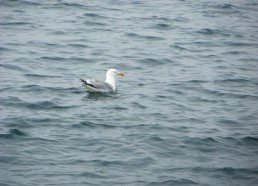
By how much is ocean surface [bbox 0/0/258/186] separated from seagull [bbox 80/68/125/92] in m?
0.23

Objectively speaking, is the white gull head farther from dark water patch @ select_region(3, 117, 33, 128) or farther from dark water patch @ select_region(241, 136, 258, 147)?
dark water patch @ select_region(241, 136, 258, 147)

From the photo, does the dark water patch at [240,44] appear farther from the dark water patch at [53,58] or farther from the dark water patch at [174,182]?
the dark water patch at [174,182]

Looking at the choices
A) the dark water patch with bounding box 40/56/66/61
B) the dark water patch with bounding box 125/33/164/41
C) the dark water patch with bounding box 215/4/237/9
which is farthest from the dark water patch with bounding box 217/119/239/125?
the dark water patch with bounding box 215/4/237/9

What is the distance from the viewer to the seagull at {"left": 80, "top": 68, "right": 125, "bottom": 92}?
15.8 meters

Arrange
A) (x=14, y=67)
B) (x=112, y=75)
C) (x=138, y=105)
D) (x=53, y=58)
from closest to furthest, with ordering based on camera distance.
A: (x=138, y=105) → (x=112, y=75) → (x=14, y=67) → (x=53, y=58)

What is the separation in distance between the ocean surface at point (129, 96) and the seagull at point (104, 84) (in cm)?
23

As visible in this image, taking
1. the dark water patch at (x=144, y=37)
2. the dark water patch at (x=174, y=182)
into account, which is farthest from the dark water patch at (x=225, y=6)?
the dark water patch at (x=174, y=182)

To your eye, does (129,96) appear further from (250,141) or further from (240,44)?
(240,44)

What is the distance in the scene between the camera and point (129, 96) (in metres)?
16.0

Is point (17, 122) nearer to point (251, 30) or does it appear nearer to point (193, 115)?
point (193, 115)

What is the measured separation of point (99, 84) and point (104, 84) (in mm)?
243

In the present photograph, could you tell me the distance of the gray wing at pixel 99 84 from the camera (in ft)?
51.5

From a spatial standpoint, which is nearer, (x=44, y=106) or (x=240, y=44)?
(x=44, y=106)

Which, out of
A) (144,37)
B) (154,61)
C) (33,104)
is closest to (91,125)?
(33,104)
